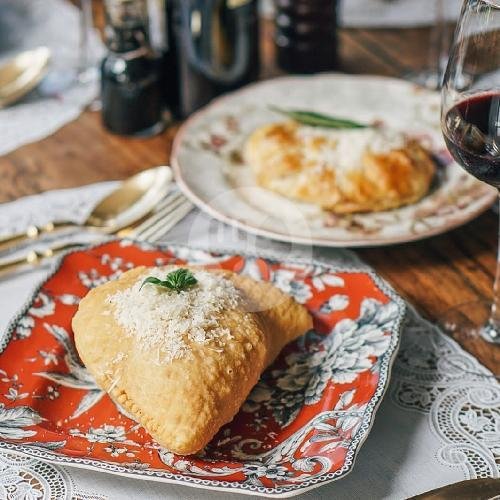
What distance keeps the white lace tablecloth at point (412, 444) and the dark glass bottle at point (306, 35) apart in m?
0.74

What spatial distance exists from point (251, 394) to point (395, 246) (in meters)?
0.38

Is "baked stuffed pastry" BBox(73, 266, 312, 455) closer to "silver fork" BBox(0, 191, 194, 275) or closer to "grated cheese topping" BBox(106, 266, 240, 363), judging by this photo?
"grated cheese topping" BBox(106, 266, 240, 363)

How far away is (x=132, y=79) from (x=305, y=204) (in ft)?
1.33

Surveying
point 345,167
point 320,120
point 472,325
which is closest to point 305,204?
point 345,167

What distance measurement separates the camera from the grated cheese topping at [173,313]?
2.66ft

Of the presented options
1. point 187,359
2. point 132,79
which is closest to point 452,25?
point 132,79

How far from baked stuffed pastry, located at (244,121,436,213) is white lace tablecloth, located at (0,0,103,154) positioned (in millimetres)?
444

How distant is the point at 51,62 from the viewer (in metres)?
1.72

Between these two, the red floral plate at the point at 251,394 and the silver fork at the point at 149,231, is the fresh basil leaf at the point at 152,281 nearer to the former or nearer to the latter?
the red floral plate at the point at 251,394

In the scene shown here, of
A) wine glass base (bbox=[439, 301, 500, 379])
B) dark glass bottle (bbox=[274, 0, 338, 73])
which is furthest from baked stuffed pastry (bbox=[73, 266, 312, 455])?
dark glass bottle (bbox=[274, 0, 338, 73])

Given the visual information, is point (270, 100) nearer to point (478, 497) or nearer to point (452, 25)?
point (452, 25)

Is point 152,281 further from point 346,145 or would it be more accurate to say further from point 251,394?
point 346,145

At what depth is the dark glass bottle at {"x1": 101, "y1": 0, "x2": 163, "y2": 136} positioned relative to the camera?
1.36m

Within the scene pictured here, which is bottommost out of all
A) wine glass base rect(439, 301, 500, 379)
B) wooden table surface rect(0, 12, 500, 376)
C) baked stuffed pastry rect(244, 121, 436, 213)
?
wooden table surface rect(0, 12, 500, 376)
